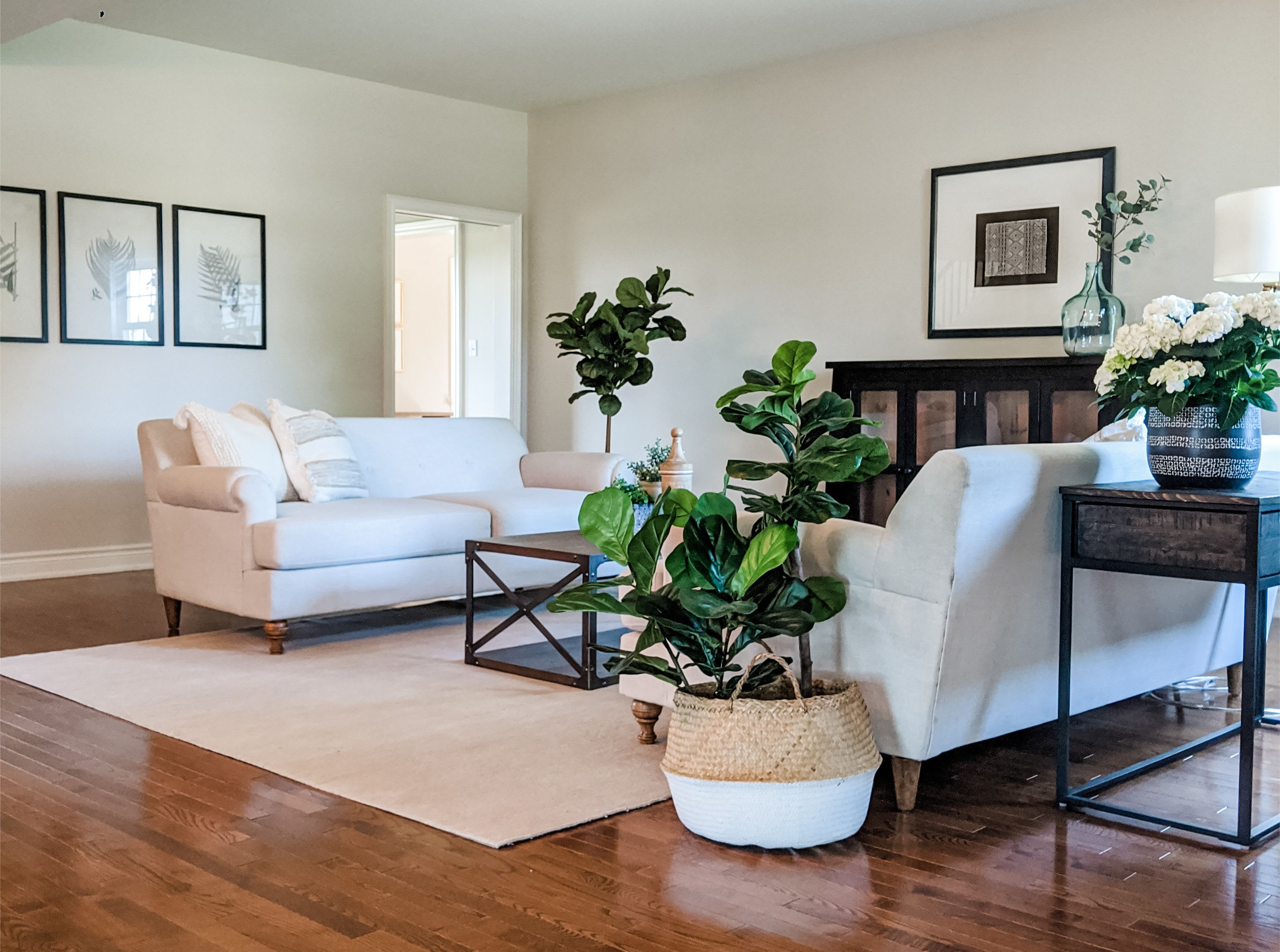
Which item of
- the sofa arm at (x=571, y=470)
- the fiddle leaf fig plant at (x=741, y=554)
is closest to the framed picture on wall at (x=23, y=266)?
the sofa arm at (x=571, y=470)

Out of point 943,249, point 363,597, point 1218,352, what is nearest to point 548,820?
point 1218,352

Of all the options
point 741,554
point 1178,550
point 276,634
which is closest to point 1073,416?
point 1178,550

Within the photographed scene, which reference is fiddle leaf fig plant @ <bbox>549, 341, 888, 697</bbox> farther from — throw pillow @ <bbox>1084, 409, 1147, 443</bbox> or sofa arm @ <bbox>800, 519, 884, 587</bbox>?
throw pillow @ <bbox>1084, 409, 1147, 443</bbox>

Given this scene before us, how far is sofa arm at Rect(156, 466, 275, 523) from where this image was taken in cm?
430

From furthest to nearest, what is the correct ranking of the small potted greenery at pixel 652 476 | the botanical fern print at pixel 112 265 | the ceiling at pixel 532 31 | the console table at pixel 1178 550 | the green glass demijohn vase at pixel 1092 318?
1. the botanical fern print at pixel 112 265
2. the ceiling at pixel 532 31
3. the green glass demijohn vase at pixel 1092 318
4. the small potted greenery at pixel 652 476
5. the console table at pixel 1178 550

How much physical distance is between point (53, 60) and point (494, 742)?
4789mm

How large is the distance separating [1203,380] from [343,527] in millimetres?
2930

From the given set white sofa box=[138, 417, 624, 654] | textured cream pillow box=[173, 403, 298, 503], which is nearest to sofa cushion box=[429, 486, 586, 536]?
white sofa box=[138, 417, 624, 654]

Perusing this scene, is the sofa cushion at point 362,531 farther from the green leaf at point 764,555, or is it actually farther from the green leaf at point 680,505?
the green leaf at point 764,555

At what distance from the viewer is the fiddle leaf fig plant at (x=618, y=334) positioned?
22.4 ft

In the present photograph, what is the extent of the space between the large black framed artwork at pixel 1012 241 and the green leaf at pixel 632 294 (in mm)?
1592

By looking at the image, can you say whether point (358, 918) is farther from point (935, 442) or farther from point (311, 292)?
point (311, 292)

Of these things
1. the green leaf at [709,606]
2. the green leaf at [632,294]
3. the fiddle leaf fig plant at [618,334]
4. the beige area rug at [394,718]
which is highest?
the green leaf at [632,294]

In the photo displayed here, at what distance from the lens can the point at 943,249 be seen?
6.25 metres
